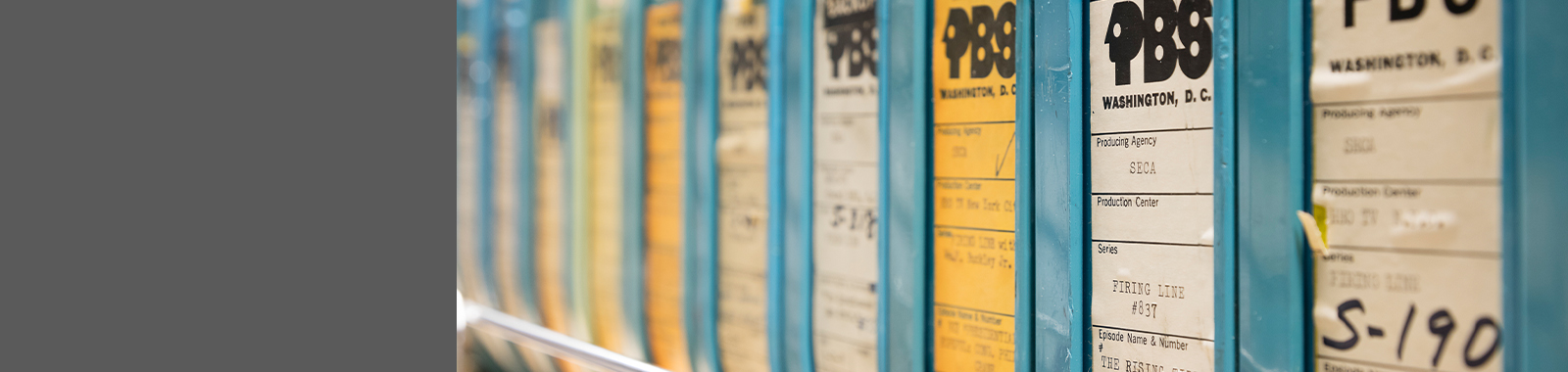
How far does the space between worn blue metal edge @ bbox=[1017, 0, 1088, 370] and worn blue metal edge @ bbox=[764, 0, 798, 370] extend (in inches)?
15.0

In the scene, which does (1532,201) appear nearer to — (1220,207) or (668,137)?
(1220,207)

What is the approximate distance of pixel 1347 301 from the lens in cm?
78

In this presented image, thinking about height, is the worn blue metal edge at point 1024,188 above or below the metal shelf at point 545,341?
above

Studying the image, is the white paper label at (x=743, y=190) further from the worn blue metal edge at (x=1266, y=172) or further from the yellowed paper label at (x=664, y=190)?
the worn blue metal edge at (x=1266, y=172)

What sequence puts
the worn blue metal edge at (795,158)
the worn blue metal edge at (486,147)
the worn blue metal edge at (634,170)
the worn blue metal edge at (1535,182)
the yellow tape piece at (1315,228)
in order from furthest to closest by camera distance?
the worn blue metal edge at (486,147) < the worn blue metal edge at (634,170) < the worn blue metal edge at (795,158) < the yellow tape piece at (1315,228) < the worn blue metal edge at (1535,182)

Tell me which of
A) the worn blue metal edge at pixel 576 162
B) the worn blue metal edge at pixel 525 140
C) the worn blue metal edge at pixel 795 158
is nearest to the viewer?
the worn blue metal edge at pixel 795 158

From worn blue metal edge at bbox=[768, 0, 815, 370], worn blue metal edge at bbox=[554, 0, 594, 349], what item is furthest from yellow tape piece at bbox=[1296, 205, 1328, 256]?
worn blue metal edge at bbox=[554, 0, 594, 349]

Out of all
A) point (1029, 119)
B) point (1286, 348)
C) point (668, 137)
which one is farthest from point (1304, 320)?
point (668, 137)

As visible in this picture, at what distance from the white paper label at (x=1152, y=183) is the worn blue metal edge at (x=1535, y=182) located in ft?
0.69

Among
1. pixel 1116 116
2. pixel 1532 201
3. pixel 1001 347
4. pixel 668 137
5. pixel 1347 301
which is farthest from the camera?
pixel 668 137

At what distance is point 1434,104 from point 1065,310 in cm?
36

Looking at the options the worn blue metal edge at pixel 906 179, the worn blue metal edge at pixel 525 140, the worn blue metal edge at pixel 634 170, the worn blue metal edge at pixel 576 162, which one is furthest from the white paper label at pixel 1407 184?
the worn blue metal edge at pixel 525 140

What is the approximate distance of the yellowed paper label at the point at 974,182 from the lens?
0.99 meters

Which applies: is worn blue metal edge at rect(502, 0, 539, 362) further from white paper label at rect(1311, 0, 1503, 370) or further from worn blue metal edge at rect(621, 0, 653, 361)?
white paper label at rect(1311, 0, 1503, 370)
